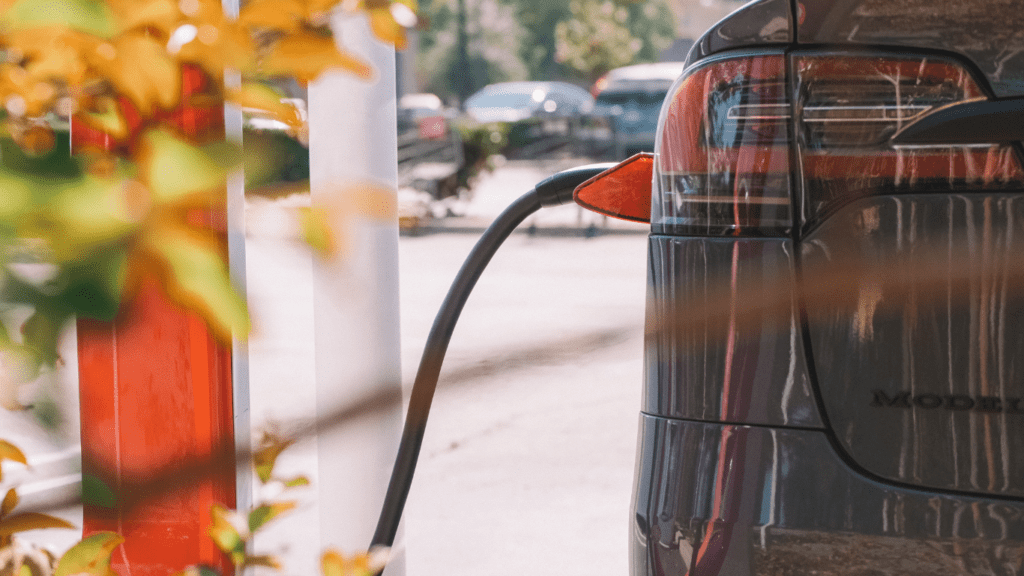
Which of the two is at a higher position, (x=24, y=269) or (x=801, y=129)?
(x=801, y=129)

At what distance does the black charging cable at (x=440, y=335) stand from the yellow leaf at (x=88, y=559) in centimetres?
144

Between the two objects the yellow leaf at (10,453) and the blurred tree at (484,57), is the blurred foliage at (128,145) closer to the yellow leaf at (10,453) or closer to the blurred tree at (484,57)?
the yellow leaf at (10,453)

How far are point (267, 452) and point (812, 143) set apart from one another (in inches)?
34.9

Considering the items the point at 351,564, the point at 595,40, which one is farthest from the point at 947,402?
the point at 595,40

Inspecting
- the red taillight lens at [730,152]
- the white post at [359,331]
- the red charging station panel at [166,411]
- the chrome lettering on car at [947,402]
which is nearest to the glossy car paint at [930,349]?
the chrome lettering on car at [947,402]

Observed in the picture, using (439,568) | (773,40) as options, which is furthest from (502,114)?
(773,40)

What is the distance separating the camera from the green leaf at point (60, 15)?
62 cm

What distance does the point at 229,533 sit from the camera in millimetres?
1241

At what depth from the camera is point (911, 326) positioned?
1.48 metres

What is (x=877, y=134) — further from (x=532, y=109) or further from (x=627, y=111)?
(x=532, y=109)

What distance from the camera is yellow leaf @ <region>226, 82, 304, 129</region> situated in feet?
2.50

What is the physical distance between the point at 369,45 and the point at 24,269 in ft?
5.66

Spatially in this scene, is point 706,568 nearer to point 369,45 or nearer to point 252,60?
point 252,60

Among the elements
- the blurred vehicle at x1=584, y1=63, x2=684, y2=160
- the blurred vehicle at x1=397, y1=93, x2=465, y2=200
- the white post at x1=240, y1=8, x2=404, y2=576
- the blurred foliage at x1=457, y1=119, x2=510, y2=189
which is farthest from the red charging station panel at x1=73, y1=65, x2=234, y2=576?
the blurred vehicle at x1=584, y1=63, x2=684, y2=160
